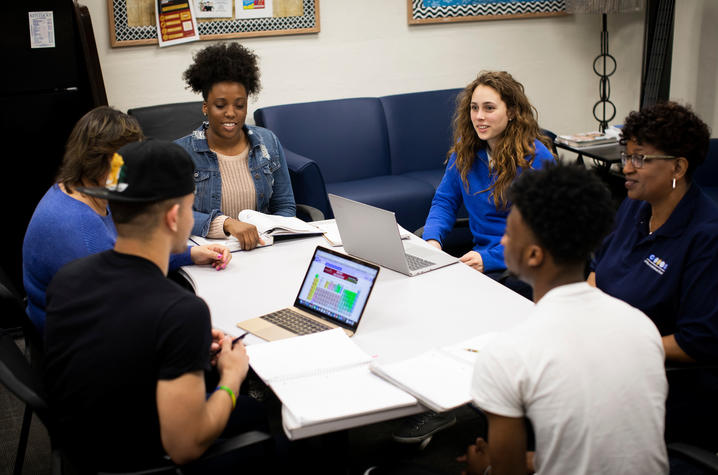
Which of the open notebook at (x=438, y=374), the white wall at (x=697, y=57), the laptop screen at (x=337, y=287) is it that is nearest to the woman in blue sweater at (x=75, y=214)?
the laptop screen at (x=337, y=287)

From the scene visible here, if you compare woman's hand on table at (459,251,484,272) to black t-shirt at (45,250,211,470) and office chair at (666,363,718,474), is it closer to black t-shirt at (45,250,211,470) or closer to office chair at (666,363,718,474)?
office chair at (666,363,718,474)

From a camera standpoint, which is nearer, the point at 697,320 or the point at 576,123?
the point at 697,320

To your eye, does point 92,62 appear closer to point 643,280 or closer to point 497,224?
point 497,224

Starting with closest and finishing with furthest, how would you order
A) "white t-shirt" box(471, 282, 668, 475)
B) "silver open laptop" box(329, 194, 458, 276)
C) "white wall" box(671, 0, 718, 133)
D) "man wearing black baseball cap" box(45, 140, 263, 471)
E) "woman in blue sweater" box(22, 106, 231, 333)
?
"white t-shirt" box(471, 282, 668, 475)
"man wearing black baseball cap" box(45, 140, 263, 471)
"woman in blue sweater" box(22, 106, 231, 333)
"silver open laptop" box(329, 194, 458, 276)
"white wall" box(671, 0, 718, 133)

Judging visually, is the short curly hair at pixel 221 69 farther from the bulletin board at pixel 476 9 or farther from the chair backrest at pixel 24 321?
the bulletin board at pixel 476 9

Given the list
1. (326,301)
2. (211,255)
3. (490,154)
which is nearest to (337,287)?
(326,301)

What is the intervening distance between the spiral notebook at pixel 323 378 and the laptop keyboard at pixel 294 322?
0.20 feet

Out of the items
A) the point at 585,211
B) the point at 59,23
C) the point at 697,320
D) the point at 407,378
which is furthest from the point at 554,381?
the point at 59,23

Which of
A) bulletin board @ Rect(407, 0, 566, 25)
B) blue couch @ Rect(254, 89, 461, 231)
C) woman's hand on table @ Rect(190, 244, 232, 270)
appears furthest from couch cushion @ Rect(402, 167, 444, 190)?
woman's hand on table @ Rect(190, 244, 232, 270)

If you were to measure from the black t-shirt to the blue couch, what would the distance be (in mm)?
2604

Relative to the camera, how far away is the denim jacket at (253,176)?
2.84 m

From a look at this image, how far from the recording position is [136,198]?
1443 mm

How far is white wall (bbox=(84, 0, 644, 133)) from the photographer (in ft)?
13.9

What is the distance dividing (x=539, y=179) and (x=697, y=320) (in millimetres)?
766
